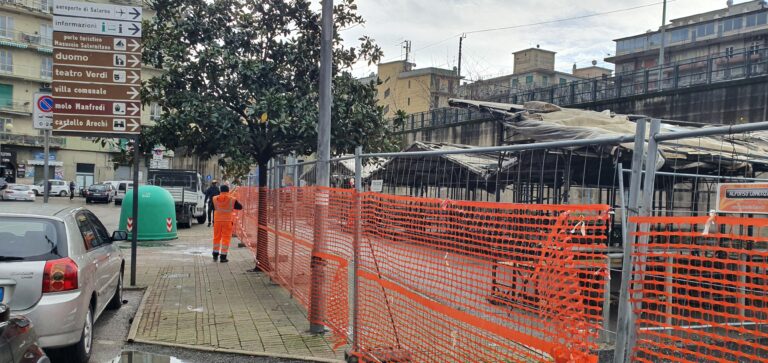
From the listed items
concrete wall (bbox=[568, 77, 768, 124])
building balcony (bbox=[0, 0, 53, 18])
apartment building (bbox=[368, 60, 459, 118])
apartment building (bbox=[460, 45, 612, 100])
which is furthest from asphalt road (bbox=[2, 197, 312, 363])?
building balcony (bbox=[0, 0, 53, 18])

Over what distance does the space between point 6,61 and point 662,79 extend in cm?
5563

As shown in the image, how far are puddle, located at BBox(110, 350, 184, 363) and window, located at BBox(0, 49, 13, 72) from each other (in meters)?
57.8

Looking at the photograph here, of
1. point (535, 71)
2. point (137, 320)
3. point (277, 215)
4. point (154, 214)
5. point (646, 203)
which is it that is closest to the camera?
point (646, 203)

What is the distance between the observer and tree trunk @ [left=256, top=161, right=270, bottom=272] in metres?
10.5

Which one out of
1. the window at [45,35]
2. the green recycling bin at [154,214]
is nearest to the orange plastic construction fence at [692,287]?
the green recycling bin at [154,214]

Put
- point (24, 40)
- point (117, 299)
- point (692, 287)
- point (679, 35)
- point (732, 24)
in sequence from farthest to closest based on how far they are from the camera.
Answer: point (679, 35) → point (732, 24) → point (24, 40) → point (117, 299) → point (692, 287)

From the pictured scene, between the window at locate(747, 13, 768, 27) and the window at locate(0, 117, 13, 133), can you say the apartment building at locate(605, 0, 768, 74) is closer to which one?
the window at locate(747, 13, 768, 27)

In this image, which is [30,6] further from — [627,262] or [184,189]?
[627,262]

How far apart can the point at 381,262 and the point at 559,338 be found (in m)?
2.35

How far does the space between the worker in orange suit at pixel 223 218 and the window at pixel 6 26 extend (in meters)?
53.0

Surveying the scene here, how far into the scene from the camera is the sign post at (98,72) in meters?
8.95

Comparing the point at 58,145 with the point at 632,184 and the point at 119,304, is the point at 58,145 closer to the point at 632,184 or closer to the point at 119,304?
the point at 119,304

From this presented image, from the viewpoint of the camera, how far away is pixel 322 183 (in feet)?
22.6

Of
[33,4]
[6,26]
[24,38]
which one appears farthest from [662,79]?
[33,4]
